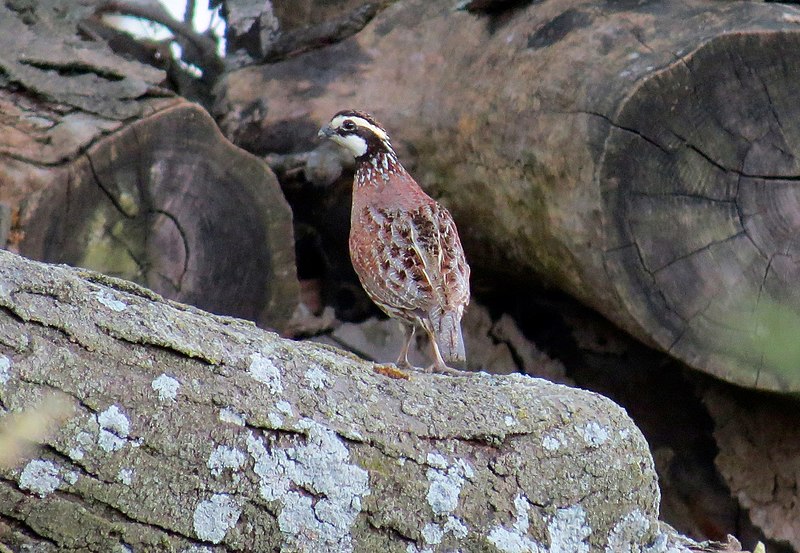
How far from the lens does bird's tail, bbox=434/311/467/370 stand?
14.4ft

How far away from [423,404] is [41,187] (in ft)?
8.49

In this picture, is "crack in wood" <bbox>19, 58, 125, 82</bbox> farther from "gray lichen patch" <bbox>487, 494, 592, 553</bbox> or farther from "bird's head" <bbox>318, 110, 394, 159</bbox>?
"gray lichen patch" <bbox>487, 494, 592, 553</bbox>

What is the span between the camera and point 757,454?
5477 millimetres

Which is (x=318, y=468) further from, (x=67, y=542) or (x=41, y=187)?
(x=41, y=187)

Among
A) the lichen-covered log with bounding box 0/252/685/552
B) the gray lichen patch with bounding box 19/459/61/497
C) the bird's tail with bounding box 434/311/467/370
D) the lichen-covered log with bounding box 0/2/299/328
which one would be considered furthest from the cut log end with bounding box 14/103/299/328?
the gray lichen patch with bounding box 19/459/61/497

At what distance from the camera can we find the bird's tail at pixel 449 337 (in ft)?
14.4

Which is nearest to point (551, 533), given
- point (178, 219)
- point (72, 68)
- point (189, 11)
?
point (178, 219)

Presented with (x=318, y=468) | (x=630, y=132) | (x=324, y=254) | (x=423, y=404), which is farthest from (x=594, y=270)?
(x=318, y=468)

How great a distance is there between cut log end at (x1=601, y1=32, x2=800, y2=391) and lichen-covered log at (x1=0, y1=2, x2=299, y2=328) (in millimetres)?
1657

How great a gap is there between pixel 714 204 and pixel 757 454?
1.47 meters

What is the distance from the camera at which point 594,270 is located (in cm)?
480

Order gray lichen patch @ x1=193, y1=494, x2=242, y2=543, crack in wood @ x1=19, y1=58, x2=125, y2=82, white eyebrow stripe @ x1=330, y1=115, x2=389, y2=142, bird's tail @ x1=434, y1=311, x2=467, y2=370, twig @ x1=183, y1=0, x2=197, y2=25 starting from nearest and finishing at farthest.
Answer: gray lichen patch @ x1=193, y1=494, x2=242, y2=543, bird's tail @ x1=434, y1=311, x2=467, y2=370, crack in wood @ x1=19, y1=58, x2=125, y2=82, white eyebrow stripe @ x1=330, y1=115, x2=389, y2=142, twig @ x1=183, y1=0, x2=197, y2=25

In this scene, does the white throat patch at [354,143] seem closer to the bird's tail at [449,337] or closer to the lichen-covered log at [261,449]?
the bird's tail at [449,337]

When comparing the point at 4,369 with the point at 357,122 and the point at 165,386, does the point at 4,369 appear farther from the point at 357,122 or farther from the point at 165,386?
the point at 357,122
